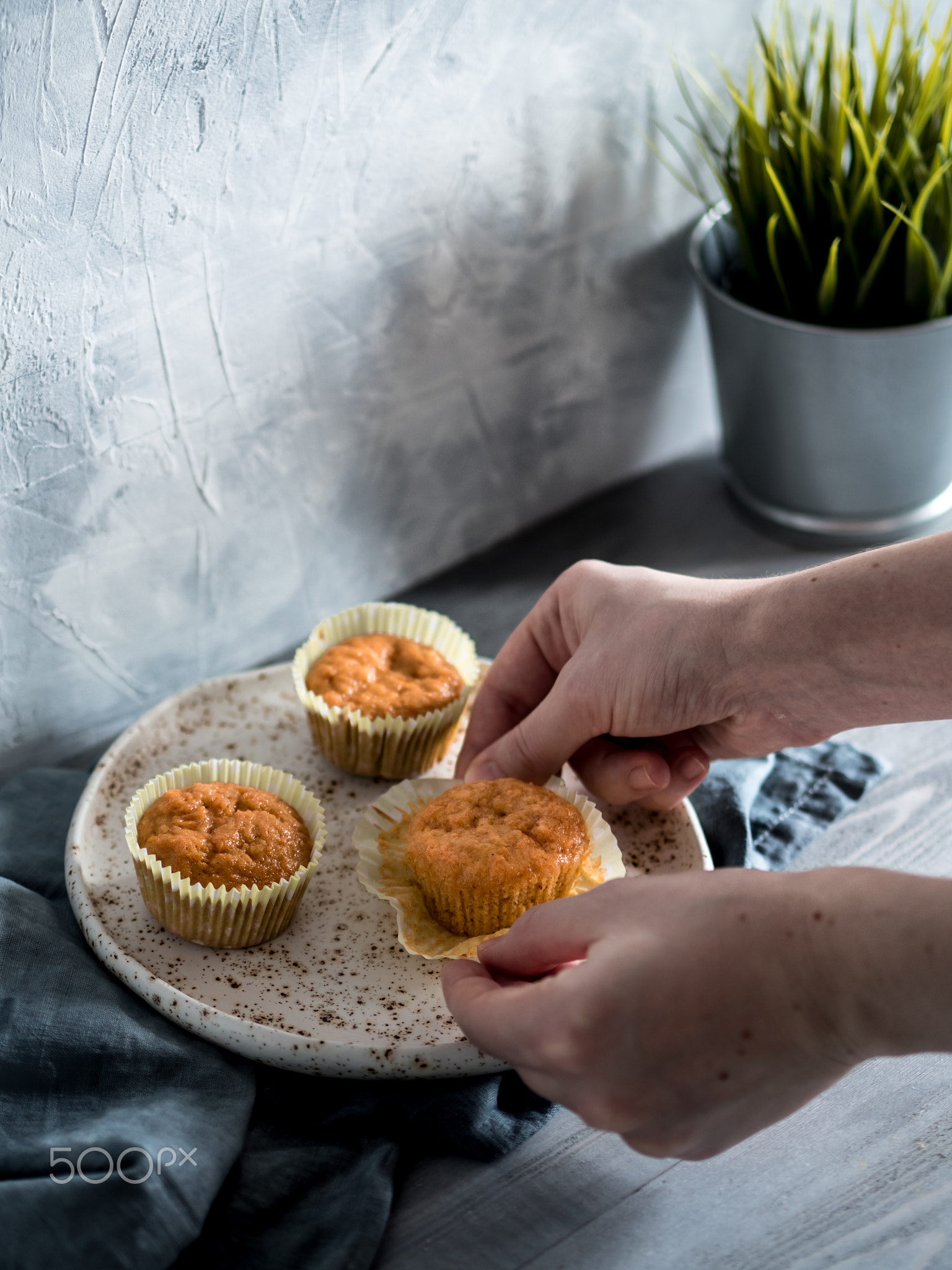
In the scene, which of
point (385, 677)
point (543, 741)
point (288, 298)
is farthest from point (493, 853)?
point (288, 298)

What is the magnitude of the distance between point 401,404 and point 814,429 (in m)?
0.45

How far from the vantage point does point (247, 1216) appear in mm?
725

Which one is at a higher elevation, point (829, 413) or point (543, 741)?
point (829, 413)

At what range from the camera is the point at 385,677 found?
105 centimetres

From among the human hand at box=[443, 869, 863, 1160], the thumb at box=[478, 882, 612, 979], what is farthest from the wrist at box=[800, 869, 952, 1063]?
the thumb at box=[478, 882, 612, 979]

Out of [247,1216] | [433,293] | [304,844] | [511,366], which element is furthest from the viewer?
[511,366]

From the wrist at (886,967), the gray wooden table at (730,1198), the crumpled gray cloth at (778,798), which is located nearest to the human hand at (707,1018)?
the wrist at (886,967)

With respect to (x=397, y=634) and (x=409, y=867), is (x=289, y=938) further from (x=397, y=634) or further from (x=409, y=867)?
(x=397, y=634)

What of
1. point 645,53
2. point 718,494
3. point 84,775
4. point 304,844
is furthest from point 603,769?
point 645,53

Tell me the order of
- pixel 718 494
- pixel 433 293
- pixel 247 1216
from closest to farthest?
pixel 247 1216 < pixel 433 293 < pixel 718 494

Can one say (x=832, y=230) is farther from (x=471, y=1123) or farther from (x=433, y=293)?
(x=471, y=1123)

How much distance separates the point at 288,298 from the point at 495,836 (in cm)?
53

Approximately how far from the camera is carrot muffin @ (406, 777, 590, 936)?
85cm

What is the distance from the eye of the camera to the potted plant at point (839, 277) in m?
1.17
